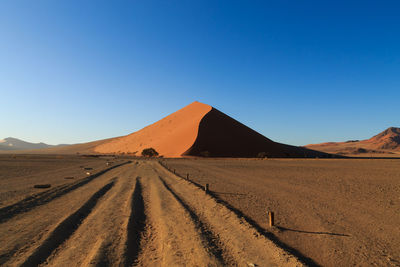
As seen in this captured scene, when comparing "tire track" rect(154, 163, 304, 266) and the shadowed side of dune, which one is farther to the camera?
the shadowed side of dune

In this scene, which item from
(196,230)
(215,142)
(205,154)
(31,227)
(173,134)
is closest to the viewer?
(196,230)

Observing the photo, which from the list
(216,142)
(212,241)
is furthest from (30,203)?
(216,142)

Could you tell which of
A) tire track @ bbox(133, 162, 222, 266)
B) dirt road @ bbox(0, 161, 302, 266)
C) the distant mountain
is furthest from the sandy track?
the distant mountain

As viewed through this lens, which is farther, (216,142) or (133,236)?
(216,142)

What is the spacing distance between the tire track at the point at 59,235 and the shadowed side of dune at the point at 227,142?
5328 cm

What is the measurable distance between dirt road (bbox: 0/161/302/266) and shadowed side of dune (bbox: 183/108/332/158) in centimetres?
5303

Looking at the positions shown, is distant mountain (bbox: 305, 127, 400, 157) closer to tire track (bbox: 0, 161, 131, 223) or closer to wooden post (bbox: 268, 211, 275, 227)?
wooden post (bbox: 268, 211, 275, 227)

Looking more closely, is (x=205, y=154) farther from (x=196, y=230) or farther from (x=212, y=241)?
Answer: (x=212, y=241)

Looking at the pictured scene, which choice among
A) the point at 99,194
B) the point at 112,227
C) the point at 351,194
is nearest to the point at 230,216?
the point at 112,227

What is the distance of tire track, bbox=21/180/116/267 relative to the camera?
5.26 metres

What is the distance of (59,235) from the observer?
6.66m

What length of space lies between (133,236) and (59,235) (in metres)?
2.09

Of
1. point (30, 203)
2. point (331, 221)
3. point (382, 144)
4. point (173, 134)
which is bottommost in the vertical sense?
point (331, 221)

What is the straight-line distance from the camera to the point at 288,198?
11859mm
